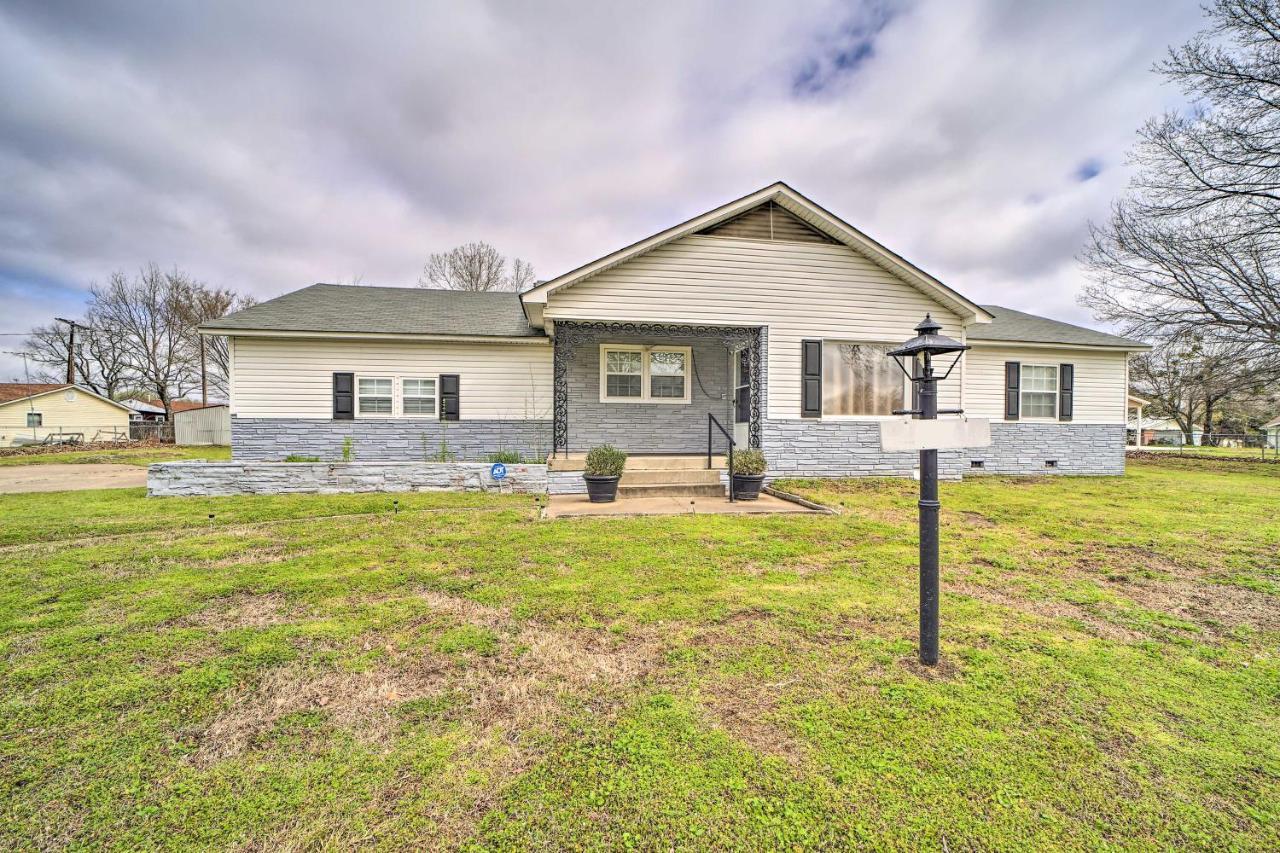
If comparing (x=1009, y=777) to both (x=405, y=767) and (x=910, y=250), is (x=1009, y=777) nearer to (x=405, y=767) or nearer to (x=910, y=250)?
(x=405, y=767)

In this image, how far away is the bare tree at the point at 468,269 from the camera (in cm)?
2728

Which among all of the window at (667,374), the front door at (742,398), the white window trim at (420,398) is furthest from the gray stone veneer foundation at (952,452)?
the white window trim at (420,398)

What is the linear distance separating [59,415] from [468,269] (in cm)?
2803

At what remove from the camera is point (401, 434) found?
10.7m

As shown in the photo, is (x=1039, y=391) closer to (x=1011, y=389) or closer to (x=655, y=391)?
(x=1011, y=389)

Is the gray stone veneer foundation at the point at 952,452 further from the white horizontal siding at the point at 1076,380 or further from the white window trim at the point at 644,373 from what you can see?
the white window trim at the point at 644,373

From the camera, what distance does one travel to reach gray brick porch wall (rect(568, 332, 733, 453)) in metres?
11.0

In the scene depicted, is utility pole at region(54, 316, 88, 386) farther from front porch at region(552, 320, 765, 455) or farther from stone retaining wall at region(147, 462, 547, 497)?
front porch at region(552, 320, 765, 455)

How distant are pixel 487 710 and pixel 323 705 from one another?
0.80 m

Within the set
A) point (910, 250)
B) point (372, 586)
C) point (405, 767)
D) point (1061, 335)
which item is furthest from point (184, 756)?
point (910, 250)

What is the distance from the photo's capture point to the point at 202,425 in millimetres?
25656

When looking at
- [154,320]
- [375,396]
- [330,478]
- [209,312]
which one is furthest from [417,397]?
[154,320]

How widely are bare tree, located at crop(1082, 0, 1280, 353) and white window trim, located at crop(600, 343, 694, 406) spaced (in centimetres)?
1639

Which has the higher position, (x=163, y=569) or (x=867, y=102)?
(x=867, y=102)
